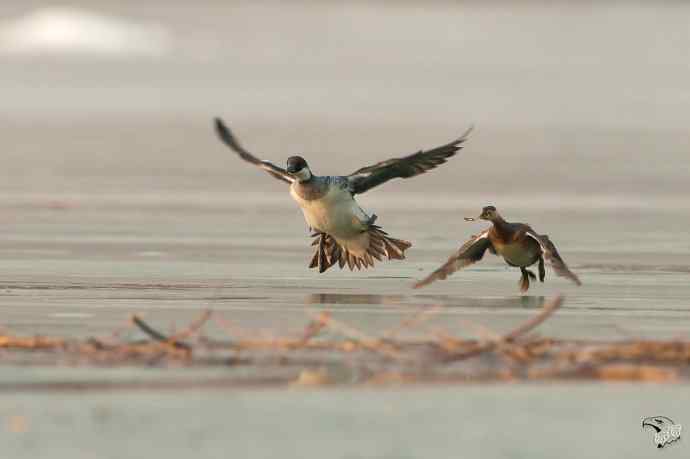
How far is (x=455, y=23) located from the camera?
63.1 metres

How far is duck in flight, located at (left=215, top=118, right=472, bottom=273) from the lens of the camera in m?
14.1

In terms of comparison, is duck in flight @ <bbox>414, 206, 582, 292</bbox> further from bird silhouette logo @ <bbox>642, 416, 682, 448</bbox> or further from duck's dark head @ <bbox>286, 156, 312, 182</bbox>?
bird silhouette logo @ <bbox>642, 416, 682, 448</bbox>

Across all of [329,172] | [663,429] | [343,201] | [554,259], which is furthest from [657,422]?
[329,172]

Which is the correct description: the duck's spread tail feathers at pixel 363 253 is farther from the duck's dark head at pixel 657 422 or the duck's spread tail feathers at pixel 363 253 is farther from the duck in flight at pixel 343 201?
the duck's dark head at pixel 657 422

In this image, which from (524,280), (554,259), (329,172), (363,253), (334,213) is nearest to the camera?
(554,259)

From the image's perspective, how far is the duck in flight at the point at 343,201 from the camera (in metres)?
14.1

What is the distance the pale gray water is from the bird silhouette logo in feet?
0.22

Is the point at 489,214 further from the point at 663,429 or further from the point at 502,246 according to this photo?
the point at 663,429

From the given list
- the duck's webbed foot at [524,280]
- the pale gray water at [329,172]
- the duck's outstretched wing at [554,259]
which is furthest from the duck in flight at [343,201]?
the duck's outstretched wing at [554,259]

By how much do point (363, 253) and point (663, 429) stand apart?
19.1ft

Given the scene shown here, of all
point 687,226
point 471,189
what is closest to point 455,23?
point 471,189

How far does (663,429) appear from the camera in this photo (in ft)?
29.7

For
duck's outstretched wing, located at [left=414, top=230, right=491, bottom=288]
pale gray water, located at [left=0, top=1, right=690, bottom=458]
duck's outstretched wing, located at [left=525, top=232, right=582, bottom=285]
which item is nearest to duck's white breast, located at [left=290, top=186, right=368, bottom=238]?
pale gray water, located at [left=0, top=1, right=690, bottom=458]

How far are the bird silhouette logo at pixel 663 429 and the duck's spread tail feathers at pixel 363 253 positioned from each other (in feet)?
18.0
